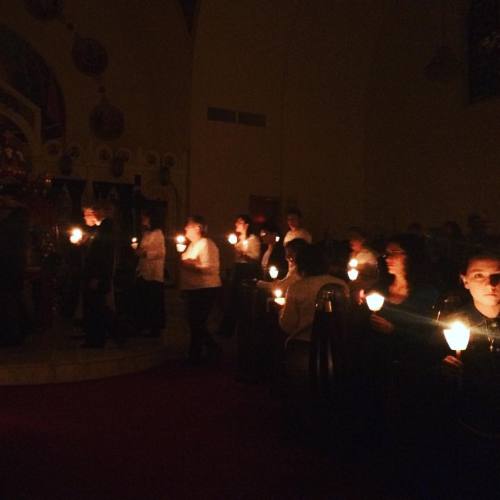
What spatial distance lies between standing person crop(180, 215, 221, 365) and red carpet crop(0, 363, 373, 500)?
2.65 ft

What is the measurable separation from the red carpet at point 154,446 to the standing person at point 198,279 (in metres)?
0.81

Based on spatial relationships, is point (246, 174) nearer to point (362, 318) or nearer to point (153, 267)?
point (153, 267)

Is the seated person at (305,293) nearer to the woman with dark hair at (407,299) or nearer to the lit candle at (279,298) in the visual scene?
the lit candle at (279,298)

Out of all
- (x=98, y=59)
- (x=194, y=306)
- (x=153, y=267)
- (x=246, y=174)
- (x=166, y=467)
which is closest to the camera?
(x=166, y=467)

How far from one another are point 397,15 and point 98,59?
602cm

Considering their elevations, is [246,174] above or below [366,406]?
above

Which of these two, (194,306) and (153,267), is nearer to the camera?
(194,306)

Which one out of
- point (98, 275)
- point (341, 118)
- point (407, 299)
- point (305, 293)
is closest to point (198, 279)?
point (98, 275)

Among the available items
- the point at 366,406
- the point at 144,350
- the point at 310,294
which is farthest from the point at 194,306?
the point at 366,406

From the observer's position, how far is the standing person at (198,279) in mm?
6617

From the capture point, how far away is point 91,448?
14.1ft

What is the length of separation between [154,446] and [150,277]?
3.52 m

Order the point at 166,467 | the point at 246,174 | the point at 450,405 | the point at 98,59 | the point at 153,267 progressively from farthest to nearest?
the point at 98,59 → the point at 246,174 → the point at 153,267 → the point at 166,467 → the point at 450,405

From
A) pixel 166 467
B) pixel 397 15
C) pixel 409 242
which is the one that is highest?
pixel 397 15
